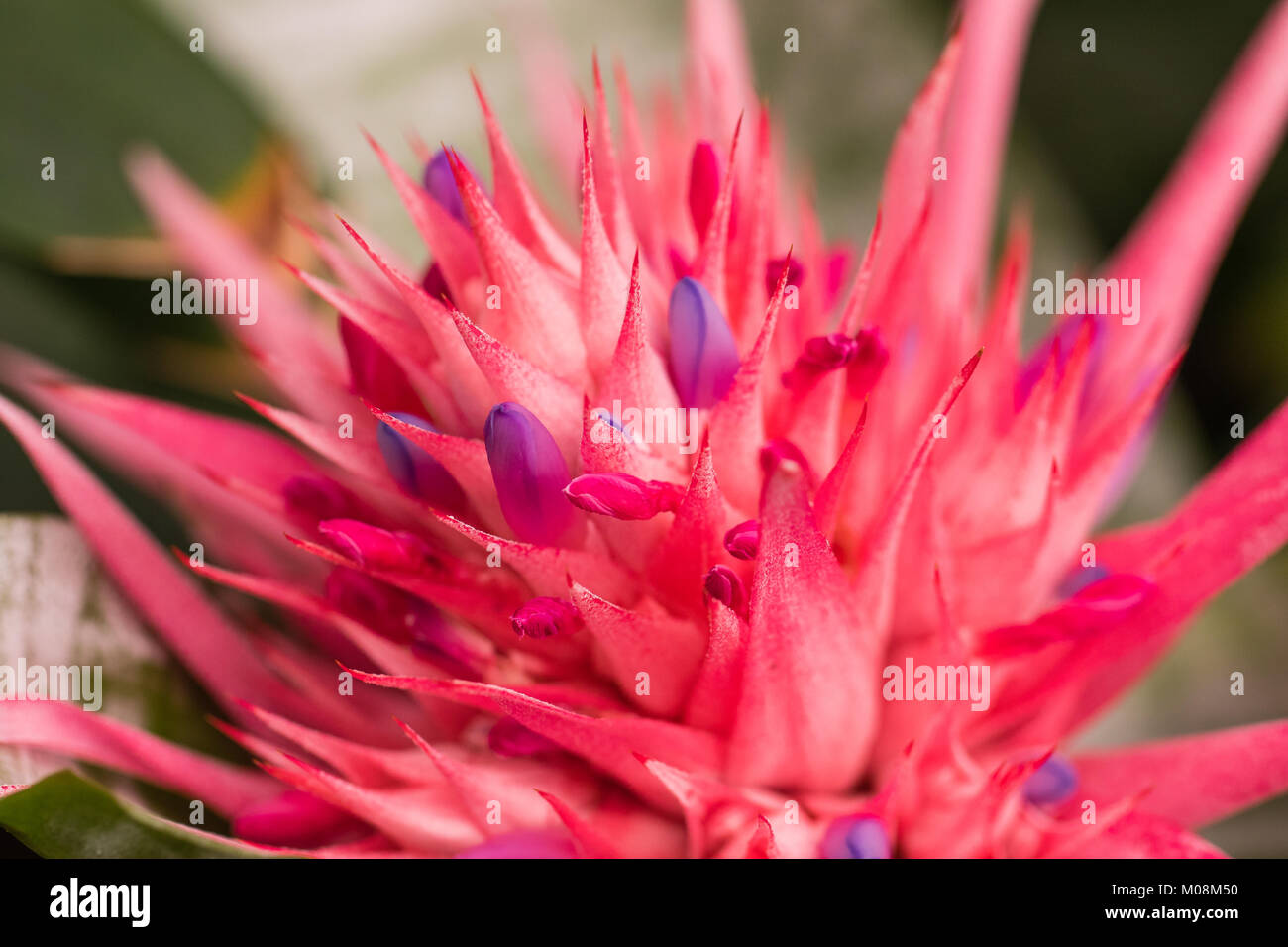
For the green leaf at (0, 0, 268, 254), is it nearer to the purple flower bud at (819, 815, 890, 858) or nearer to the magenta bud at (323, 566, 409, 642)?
the magenta bud at (323, 566, 409, 642)

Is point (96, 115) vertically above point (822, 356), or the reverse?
point (96, 115)

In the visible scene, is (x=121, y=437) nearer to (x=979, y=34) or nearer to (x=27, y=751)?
(x=27, y=751)

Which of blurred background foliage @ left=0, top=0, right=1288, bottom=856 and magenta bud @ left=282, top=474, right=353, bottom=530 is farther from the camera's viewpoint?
blurred background foliage @ left=0, top=0, right=1288, bottom=856

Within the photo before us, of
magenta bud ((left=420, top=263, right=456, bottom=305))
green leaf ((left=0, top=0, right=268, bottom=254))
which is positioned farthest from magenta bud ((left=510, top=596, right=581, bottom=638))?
green leaf ((left=0, top=0, right=268, bottom=254))

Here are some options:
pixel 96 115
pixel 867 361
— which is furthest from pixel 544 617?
pixel 96 115

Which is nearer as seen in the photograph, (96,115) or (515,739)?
(515,739)

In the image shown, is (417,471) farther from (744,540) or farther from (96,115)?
(96,115)

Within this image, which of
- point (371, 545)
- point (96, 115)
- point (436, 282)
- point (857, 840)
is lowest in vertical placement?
point (857, 840)

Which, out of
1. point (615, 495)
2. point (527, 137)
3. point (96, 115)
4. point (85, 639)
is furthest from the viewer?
point (527, 137)
